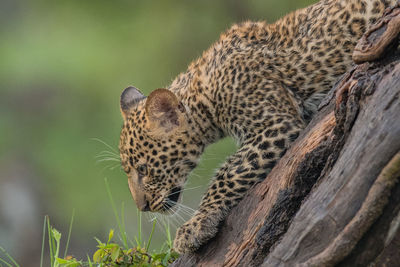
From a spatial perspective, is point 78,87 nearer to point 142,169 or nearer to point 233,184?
point 142,169

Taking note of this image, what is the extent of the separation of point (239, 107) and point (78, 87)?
1395 cm

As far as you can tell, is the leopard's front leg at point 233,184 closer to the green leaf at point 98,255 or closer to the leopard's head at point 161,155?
the leopard's head at point 161,155

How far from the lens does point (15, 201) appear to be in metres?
19.2

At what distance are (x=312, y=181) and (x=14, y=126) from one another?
1592cm

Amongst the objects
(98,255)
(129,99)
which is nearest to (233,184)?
(98,255)

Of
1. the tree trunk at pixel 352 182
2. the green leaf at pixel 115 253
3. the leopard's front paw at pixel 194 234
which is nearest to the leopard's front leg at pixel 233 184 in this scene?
the leopard's front paw at pixel 194 234

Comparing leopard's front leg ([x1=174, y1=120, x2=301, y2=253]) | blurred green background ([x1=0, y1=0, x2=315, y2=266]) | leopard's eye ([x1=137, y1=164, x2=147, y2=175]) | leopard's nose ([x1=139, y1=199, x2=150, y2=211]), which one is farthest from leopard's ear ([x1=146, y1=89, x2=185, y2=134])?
blurred green background ([x1=0, y1=0, x2=315, y2=266])

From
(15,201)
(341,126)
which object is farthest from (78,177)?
(341,126)

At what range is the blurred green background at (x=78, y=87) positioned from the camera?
18.3 metres

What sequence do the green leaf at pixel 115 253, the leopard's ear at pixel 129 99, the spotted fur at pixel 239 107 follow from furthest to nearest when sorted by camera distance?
the leopard's ear at pixel 129 99
the green leaf at pixel 115 253
the spotted fur at pixel 239 107

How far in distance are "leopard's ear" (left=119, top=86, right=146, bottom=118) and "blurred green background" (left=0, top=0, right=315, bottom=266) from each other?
10.2 m

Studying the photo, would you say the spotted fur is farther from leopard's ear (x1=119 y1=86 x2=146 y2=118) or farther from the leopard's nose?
leopard's ear (x1=119 y1=86 x2=146 y2=118)

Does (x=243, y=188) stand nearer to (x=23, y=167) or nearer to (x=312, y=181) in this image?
(x=312, y=181)

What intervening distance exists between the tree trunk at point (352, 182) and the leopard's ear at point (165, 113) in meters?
1.74
